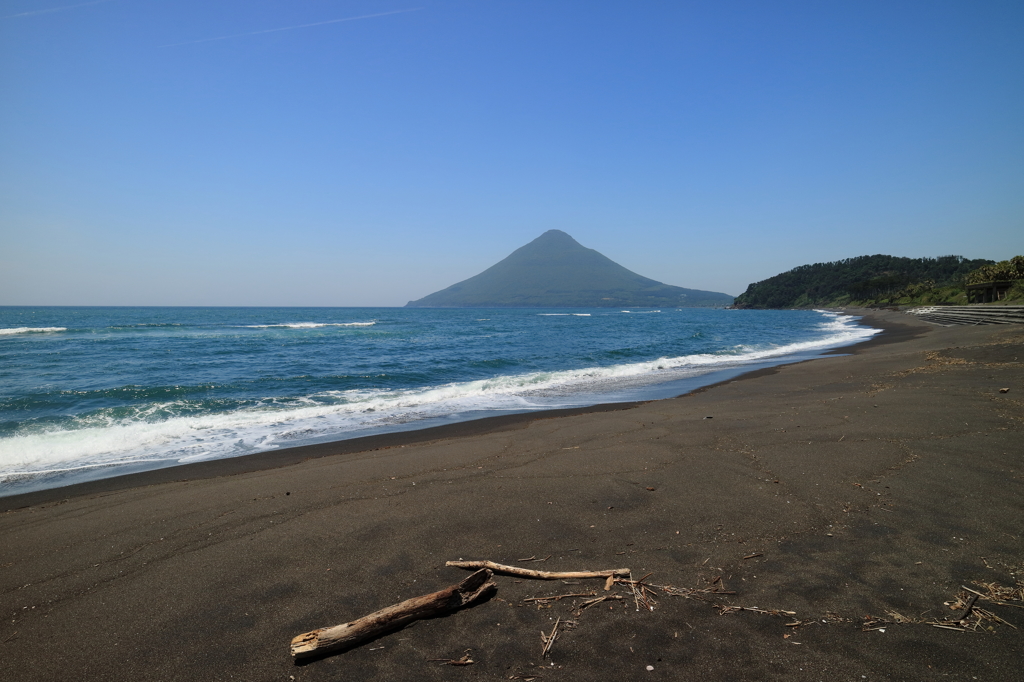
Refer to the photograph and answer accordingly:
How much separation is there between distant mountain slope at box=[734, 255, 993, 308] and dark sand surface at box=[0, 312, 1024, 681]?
143 m

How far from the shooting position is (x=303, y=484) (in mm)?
6516

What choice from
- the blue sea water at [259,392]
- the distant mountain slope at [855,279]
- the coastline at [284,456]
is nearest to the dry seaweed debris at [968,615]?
the coastline at [284,456]

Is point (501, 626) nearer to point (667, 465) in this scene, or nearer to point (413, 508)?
point (413, 508)


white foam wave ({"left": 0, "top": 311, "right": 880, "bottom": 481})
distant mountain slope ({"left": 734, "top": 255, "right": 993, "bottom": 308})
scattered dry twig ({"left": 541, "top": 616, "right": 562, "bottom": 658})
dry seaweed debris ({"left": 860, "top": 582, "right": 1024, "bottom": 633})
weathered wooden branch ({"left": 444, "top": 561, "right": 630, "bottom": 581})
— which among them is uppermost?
distant mountain slope ({"left": 734, "top": 255, "right": 993, "bottom": 308})

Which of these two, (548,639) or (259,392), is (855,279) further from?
(548,639)

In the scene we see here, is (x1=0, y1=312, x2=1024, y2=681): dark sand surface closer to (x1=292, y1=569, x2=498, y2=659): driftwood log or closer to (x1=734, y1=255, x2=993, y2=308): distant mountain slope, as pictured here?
(x1=292, y1=569, x2=498, y2=659): driftwood log

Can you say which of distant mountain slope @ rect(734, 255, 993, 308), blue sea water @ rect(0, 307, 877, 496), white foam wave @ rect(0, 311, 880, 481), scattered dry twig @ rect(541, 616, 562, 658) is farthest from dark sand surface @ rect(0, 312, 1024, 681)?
distant mountain slope @ rect(734, 255, 993, 308)

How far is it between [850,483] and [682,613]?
11.5 feet

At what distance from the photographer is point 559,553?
419cm

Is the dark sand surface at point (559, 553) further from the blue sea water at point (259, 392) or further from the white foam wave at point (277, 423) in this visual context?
the blue sea water at point (259, 392)

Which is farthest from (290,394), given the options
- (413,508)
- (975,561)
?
(975,561)

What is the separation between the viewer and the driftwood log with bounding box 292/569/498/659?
2.97 m

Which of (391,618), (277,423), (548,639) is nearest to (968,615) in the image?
(548,639)

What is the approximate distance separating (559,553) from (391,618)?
1.61m
